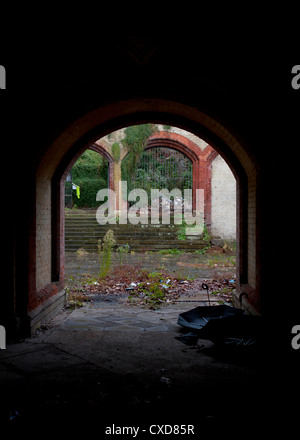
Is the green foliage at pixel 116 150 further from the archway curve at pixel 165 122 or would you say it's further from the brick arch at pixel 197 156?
the archway curve at pixel 165 122

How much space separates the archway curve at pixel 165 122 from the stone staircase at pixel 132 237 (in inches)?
350

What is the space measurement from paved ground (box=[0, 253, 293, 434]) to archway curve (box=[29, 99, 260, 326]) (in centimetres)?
164

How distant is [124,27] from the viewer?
4.18 meters

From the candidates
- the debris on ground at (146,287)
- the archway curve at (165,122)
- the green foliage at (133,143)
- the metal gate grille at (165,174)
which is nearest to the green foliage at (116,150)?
the green foliage at (133,143)

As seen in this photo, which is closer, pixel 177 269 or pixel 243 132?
pixel 243 132

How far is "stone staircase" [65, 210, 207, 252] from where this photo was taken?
1559 centimetres

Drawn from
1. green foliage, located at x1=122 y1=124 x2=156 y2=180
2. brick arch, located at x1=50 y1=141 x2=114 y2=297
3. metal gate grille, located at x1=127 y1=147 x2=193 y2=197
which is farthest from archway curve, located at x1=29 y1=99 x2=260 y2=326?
metal gate grille, located at x1=127 y1=147 x2=193 y2=197

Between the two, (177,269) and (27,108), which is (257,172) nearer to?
(27,108)

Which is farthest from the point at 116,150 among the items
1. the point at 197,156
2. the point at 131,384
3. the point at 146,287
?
the point at 131,384

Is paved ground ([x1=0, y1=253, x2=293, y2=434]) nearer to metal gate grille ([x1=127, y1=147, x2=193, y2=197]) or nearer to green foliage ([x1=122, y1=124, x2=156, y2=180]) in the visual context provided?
green foliage ([x1=122, y1=124, x2=156, y2=180])

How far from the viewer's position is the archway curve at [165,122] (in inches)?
229
